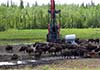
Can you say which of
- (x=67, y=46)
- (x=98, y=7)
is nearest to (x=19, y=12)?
(x=98, y=7)

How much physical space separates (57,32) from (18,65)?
69.7 feet

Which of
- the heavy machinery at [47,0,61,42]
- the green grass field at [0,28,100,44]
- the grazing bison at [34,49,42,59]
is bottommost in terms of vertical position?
the green grass field at [0,28,100,44]

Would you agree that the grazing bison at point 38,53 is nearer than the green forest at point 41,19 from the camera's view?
Yes

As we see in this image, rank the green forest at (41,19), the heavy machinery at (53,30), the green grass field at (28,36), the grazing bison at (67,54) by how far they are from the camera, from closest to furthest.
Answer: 1. the grazing bison at (67,54)
2. the heavy machinery at (53,30)
3. the green grass field at (28,36)
4. the green forest at (41,19)

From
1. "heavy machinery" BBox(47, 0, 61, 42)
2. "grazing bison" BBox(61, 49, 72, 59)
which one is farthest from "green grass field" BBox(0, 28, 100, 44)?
"grazing bison" BBox(61, 49, 72, 59)

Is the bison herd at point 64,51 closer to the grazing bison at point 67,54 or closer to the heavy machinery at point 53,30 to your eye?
the grazing bison at point 67,54

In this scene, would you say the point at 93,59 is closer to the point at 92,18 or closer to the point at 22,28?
the point at 22,28

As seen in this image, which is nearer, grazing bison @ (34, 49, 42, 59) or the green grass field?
grazing bison @ (34, 49, 42, 59)

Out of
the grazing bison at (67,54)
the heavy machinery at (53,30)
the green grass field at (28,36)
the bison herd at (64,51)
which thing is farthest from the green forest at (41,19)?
the grazing bison at (67,54)

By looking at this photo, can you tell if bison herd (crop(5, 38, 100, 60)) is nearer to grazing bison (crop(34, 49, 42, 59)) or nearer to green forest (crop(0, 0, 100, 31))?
grazing bison (crop(34, 49, 42, 59))

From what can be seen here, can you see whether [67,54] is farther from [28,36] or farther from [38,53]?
[28,36]

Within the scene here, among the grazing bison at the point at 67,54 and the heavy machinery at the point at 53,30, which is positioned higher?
→ the heavy machinery at the point at 53,30

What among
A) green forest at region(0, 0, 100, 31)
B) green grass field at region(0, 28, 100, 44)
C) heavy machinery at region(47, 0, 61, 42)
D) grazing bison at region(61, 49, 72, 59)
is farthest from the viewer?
green forest at region(0, 0, 100, 31)

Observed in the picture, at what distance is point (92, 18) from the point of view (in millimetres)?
126250
